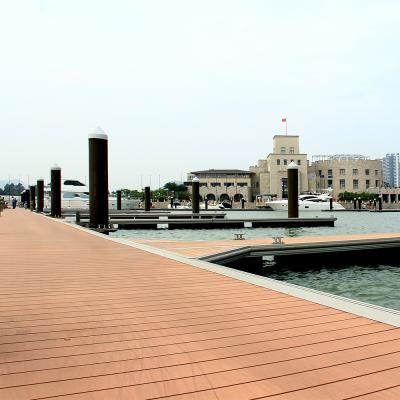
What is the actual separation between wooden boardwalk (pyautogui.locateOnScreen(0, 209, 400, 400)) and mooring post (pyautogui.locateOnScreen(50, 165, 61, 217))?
24.4 m

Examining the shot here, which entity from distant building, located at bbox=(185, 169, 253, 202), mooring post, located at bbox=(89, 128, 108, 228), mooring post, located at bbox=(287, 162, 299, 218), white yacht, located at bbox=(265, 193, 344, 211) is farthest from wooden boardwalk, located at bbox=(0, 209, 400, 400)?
distant building, located at bbox=(185, 169, 253, 202)

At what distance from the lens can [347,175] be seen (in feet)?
343

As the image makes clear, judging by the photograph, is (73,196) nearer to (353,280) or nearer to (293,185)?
(293,185)

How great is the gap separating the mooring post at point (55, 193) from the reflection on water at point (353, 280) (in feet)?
65.9

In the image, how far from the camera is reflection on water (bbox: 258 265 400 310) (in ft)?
30.0

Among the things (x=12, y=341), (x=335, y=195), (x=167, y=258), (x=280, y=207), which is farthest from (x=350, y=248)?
(x=335, y=195)

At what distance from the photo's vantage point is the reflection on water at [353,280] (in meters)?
9.16

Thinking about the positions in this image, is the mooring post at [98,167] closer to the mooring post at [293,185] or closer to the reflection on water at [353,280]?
the reflection on water at [353,280]

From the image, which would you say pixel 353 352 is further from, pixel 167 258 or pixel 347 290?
pixel 347 290

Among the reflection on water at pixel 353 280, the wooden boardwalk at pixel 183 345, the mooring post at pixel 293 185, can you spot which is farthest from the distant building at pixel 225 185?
the wooden boardwalk at pixel 183 345

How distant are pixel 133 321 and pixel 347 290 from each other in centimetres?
720

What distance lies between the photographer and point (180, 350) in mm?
3191

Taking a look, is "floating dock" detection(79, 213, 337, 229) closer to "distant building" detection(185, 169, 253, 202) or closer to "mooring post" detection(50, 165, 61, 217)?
"mooring post" detection(50, 165, 61, 217)

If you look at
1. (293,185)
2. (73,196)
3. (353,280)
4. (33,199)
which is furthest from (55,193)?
(353,280)
